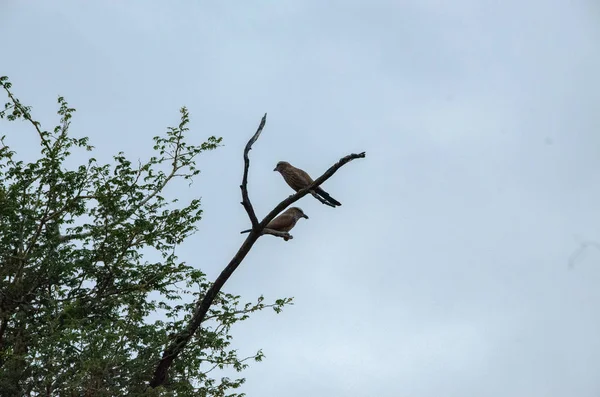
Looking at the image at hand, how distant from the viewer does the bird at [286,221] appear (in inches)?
460

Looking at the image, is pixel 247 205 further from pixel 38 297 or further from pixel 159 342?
pixel 38 297

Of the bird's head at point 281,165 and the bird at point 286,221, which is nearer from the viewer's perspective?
the bird at point 286,221

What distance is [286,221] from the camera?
1172 centimetres

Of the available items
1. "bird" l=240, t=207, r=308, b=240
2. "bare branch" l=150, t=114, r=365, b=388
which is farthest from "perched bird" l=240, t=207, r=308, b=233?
"bare branch" l=150, t=114, r=365, b=388

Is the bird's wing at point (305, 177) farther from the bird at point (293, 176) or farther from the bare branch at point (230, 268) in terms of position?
the bare branch at point (230, 268)

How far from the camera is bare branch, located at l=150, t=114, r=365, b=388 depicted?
398 inches

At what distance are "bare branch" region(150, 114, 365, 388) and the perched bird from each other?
0.28 meters

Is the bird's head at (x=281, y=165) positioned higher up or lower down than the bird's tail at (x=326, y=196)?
higher up

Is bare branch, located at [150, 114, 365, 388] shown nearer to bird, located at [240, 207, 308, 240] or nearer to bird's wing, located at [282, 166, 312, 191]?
bird, located at [240, 207, 308, 240]

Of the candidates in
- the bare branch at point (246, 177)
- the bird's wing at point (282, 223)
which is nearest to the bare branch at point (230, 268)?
the bare branch at point (246, 177)

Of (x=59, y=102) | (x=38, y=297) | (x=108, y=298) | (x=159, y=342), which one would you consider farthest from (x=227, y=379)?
(x=59, y=102)

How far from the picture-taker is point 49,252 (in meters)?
12.3

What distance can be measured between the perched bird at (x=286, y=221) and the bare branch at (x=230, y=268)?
279 mm

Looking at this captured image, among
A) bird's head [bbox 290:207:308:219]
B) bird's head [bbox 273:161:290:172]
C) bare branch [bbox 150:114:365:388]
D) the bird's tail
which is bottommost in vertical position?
bare branch [bbox 150:114:365:388]
